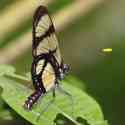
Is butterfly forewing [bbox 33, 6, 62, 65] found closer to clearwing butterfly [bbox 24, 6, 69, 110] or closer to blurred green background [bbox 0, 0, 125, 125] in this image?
clearwing butterfly [bbox 24, 6, 69, 110]

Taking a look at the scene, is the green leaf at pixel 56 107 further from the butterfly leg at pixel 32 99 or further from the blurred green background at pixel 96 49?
the blurred green background at pixel 96 49

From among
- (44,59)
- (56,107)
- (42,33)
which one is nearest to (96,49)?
(44,59)

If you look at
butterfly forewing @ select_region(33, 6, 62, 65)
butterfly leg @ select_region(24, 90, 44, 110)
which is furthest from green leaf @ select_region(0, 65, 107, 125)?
butterfly forewing @ select_region(33, 6, 62, 65)

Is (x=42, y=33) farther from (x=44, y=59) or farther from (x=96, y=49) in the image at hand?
(x=96, y=49)

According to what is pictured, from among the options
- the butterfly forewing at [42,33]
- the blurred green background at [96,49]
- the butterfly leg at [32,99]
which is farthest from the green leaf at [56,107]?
the blurred green background at [96,49]

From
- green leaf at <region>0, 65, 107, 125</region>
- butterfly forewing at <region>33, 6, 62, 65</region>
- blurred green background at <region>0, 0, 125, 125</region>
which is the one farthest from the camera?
blurred green background at <region>0, 0, 125, 125</region>
